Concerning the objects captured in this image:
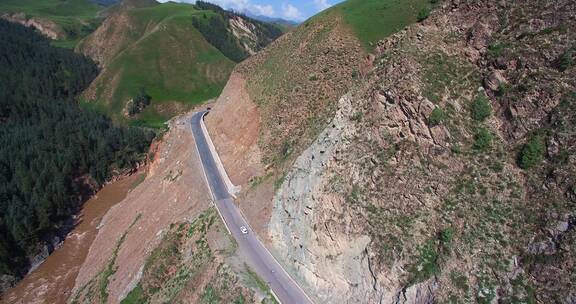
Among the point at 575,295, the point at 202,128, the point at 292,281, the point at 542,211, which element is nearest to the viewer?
the point at 575,295

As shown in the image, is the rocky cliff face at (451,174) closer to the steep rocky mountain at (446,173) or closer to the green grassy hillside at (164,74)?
the steep rocky mountain at (446,173)

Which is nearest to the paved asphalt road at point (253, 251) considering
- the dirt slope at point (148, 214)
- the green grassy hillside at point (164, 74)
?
the dirt slope at point (148, 214)

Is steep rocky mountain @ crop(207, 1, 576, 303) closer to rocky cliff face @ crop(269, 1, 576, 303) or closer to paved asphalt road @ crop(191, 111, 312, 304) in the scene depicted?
rocky cliff face @ crop(269, 1, 576, 303)

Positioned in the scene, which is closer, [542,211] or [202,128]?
[542,211]

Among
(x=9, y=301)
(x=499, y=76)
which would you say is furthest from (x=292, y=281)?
(x=9, y=301)

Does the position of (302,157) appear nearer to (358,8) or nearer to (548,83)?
(548,83)

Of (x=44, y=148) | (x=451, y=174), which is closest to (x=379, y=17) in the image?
(x=451, y=174)

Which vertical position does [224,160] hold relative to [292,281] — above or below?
above
